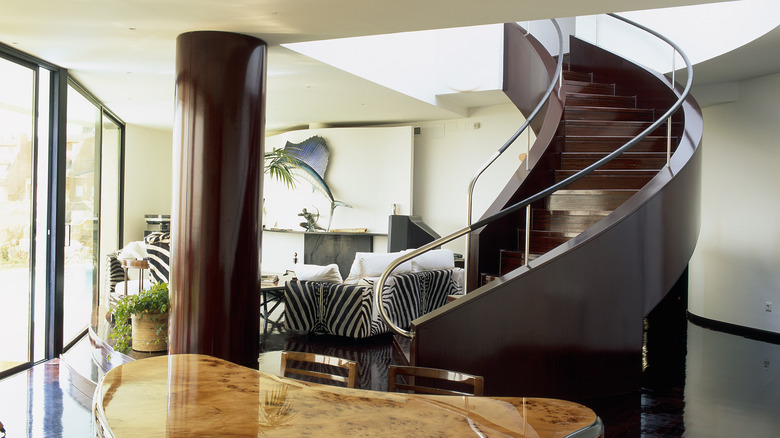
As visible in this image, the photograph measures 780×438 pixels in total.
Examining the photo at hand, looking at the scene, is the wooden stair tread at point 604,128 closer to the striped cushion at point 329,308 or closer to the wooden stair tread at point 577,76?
the wooden stair tread at point 577,76

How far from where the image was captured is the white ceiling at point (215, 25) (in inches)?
157

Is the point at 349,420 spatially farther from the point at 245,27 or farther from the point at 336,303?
the point at 336,303

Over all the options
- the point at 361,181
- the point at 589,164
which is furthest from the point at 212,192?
the point at 361,181

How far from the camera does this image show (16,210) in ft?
17.3

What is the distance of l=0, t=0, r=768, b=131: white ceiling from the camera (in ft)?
13.1

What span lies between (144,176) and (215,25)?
7634 millimetres

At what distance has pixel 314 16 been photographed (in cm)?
424

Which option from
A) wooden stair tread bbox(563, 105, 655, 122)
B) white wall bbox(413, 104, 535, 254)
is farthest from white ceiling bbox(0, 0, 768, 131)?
white wall bbox(413, 104, 535, 254)

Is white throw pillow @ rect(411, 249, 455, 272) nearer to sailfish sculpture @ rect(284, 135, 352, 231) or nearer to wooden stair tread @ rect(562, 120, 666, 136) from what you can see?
wooden stair tread @ rect(562, 120, 666, 136)

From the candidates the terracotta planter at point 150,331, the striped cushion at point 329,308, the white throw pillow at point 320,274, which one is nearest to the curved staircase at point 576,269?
the striped cushion at point 329,308

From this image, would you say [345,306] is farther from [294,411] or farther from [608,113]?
[294,411]

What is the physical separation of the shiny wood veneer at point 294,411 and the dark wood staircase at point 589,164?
330 cm

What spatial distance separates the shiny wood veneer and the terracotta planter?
3.33 metres

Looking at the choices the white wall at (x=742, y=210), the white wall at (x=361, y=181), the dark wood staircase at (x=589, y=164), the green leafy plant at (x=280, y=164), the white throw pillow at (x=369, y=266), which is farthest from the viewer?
the white wall at (x=361, y=181)
